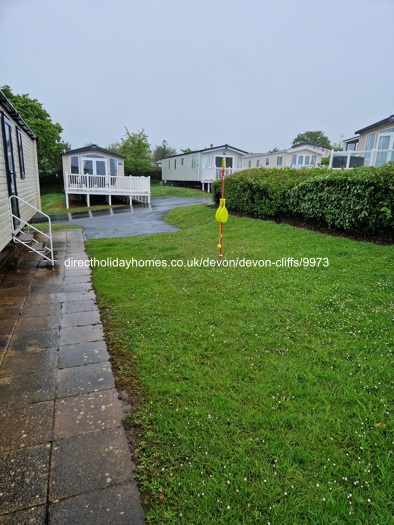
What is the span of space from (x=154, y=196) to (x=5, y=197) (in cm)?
1780

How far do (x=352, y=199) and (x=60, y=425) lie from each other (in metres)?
7.05

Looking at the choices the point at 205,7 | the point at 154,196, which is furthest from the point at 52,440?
the point at 205,7

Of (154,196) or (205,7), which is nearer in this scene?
(205,7)

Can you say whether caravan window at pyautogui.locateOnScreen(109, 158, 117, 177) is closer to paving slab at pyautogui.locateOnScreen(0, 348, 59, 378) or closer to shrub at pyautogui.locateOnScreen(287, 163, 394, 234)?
shrub at pyautogui.locateOnScreen(287, 163, 394, 234)

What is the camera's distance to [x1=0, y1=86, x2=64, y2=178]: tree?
1037 inches

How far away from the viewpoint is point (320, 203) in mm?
8047

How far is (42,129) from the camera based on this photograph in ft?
88.9

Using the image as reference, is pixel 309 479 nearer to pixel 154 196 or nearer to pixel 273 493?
pixel 273 493

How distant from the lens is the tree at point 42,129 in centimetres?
2634

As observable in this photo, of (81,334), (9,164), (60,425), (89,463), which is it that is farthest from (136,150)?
(89,463)

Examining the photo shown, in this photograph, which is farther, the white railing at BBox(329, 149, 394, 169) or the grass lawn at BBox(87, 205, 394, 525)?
the white railing at BBox(329, 149, 394, 169)

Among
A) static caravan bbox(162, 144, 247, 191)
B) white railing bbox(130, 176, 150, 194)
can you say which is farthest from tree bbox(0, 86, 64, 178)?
white railing bbox(130, 176, 150, 194)

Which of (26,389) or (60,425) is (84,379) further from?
(60,425)

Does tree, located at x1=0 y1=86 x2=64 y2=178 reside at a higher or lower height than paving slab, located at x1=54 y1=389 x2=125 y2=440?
higher
